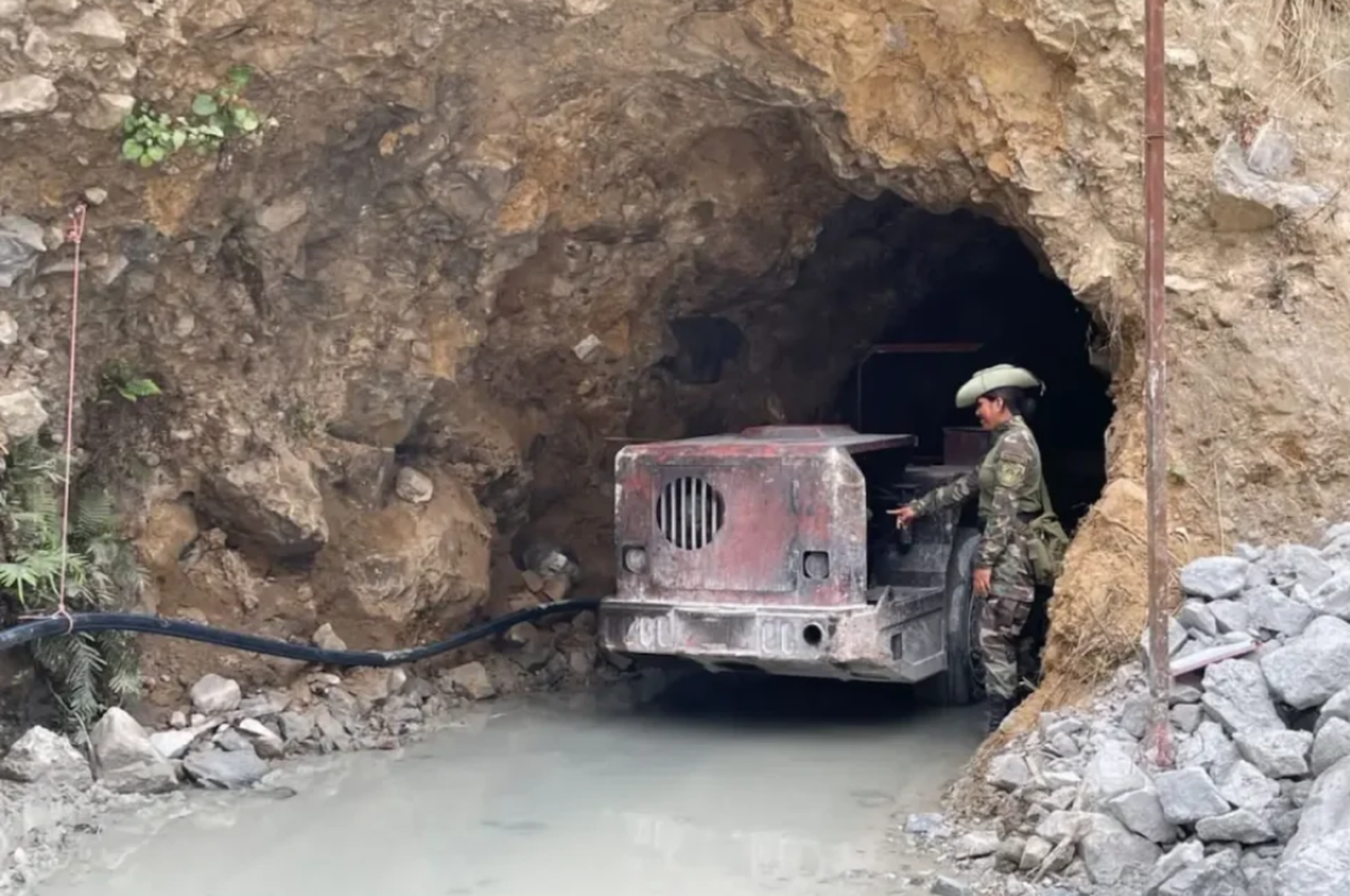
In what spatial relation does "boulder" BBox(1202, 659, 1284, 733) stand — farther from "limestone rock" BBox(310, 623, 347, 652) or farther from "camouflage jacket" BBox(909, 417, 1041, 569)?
"limestone rock" BBox(310, 623, 347, 652)

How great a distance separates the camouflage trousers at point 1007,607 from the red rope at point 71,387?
4.13 m

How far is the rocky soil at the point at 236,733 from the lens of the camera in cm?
559

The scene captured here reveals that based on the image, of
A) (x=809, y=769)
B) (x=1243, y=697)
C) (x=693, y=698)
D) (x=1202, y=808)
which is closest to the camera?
(x=1202, y=808)

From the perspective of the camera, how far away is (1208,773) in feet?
15.4

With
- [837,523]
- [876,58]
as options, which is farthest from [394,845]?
[876,58]

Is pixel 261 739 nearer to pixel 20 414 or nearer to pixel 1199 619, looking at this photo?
pixel 20 414

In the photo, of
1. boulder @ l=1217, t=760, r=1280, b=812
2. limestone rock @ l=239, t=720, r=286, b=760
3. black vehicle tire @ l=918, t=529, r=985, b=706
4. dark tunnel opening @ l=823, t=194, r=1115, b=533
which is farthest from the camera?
dark tunnel opening @ l=823, t=194, r=1115, b=533

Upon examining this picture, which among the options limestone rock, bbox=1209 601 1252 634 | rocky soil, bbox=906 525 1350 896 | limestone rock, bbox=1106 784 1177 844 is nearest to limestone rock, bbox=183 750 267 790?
rocky soil, bbox=906 525 1350 896

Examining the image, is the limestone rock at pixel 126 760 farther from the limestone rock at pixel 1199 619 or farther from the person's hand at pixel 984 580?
the limestone rock at pixel 1199 619

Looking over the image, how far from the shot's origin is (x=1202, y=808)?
450 centimetres

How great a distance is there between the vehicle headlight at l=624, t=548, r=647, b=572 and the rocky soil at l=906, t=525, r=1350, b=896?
6.98ft

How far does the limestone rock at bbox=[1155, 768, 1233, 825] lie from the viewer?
4480mm

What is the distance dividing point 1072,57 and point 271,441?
4.38 m

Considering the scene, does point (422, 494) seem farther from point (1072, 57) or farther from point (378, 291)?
point (1072, 57)
